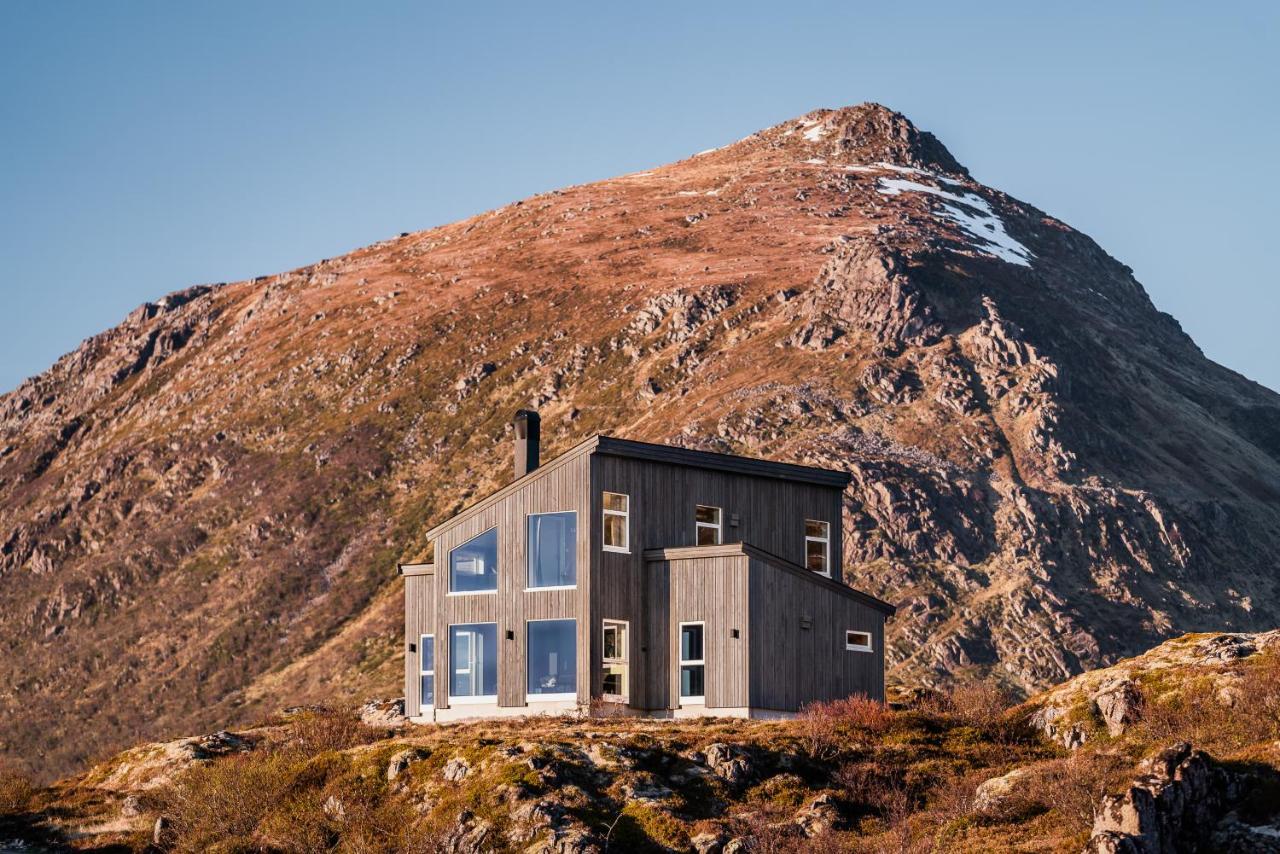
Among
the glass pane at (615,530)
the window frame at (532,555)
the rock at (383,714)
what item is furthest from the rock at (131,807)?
the glass pane at (615,530)

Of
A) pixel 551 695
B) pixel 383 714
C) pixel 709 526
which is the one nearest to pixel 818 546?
pixel 709 526

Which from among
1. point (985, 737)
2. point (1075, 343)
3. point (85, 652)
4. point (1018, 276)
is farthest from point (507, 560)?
point (1018, 276)

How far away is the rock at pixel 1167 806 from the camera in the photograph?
32.2 metres

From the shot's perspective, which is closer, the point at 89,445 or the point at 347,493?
the point at 347,493

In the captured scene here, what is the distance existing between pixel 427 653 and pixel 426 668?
26.8 inches

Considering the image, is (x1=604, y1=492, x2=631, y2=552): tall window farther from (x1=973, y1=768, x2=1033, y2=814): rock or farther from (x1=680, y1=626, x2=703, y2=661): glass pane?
(x1=973, y1=768, x2=1033, y2=814): rock

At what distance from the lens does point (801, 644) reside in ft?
168

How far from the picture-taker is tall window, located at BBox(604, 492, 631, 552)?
51.9 meters

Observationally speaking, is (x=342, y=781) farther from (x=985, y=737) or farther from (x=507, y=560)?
(x=985, y=737)

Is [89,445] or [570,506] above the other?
[89,445]

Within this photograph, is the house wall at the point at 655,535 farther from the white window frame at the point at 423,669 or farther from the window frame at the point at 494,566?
the white window frame at the point at 423,669

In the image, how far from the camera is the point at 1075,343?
166m

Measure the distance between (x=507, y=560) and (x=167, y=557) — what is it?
116m

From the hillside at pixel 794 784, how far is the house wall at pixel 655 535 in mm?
3102
